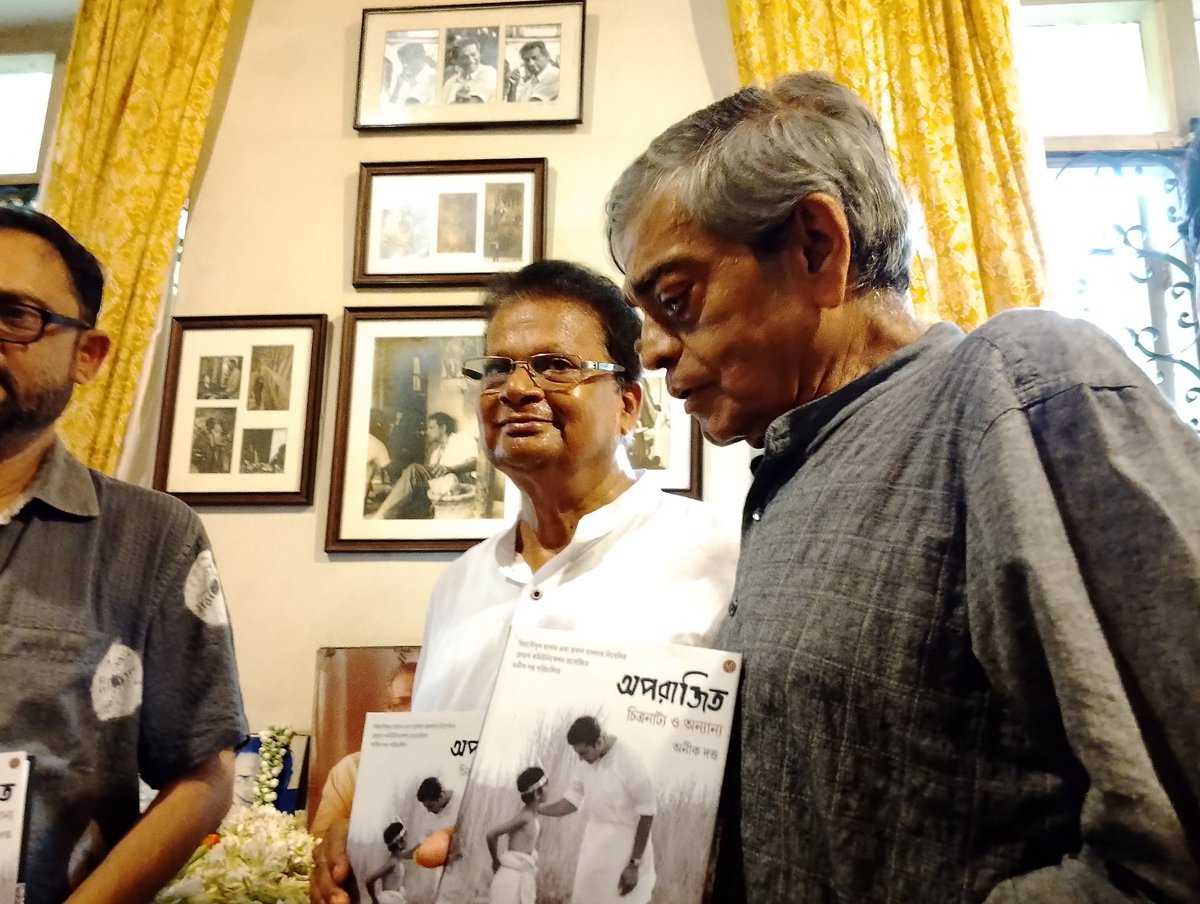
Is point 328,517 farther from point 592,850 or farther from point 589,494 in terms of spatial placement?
point 592,850

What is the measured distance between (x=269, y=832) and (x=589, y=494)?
96cm

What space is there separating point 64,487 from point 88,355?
0.18 meters

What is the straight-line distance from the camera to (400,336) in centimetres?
229

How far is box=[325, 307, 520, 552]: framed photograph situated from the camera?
2166mm

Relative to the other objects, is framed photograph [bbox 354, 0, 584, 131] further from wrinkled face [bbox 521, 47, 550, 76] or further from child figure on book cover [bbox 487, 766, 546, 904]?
child figure on book cover [bbox 487, 766, 546, 904]

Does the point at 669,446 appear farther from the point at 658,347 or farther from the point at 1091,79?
the point at 1091,79

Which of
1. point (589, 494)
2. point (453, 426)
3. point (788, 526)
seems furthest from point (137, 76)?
point (788, 526)

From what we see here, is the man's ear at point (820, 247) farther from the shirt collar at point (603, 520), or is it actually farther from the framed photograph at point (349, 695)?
the framed photograph at point (349, 695)

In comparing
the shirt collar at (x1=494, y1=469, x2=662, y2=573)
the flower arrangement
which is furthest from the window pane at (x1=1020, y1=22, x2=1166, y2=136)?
the flower arrangement

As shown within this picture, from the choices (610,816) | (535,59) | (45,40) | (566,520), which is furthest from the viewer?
(45,40)

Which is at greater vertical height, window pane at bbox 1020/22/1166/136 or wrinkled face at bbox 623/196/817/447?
window pane at bbox 1020/22/1166/136

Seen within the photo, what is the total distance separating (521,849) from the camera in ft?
2.31

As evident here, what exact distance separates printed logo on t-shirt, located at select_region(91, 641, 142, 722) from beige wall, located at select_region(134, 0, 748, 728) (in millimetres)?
1068

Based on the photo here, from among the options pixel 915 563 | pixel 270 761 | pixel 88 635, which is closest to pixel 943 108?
pixel 915 563
